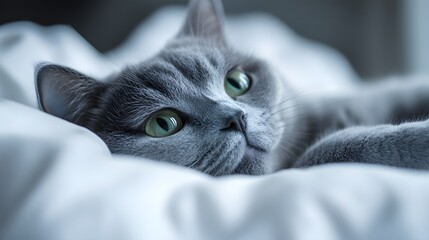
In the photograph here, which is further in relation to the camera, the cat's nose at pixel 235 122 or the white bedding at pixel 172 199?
the cat's nose at pixel 235 122

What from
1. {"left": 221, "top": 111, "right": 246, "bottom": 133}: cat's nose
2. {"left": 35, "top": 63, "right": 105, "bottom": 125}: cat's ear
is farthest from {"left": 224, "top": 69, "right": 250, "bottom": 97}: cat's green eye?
{"left": 35, "top": 63, "right": 105, "bottom": 125}: cat's ear

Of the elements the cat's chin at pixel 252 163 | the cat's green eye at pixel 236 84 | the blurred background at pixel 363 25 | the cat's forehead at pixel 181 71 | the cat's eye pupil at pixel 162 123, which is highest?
the cat's forehead at pixel 181 71

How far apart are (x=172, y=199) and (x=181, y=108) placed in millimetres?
275

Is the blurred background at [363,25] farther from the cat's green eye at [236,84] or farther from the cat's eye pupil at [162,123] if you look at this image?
the cat's eye pupil at [162,123]

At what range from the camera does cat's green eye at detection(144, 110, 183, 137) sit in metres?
0.79

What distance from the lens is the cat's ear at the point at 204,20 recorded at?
3.79 ft

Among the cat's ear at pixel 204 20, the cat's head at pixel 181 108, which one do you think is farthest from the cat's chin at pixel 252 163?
the cat's ear at pixel 204 20

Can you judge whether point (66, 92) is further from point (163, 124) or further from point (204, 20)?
point (204, 20)

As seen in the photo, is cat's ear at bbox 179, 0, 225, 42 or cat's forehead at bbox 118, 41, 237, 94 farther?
cat's ear at bbox 179, 0, 225, 42

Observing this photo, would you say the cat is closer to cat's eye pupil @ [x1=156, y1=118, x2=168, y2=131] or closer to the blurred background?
cat's eye pupil @ [x1=156, y1=118, x2=168, y2=131]

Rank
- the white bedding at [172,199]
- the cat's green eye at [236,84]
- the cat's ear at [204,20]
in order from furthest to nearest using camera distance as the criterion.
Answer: the cat's ear at [204,20], the cat's green eye at [236,84], the white bedding at [172,199]

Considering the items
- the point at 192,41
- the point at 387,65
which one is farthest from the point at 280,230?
the point at 387,65

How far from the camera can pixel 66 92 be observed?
852mm

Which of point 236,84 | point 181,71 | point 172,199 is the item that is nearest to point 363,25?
point 236,84
